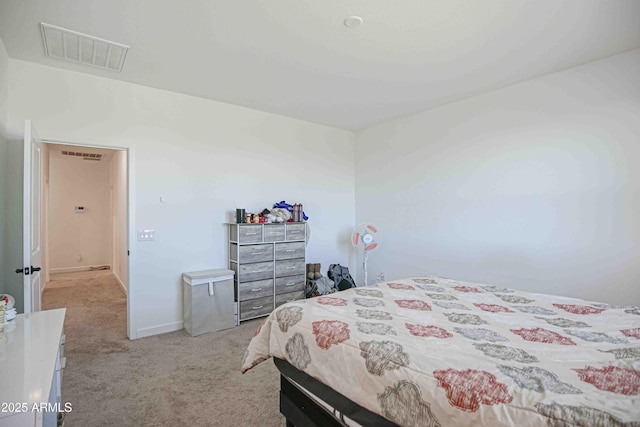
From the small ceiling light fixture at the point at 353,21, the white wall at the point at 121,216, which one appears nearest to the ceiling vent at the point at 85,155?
the white wall at the point at 121,216

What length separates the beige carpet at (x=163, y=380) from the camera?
2.03 metres

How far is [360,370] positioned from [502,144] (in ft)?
10.4

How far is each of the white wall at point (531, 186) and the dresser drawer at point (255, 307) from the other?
73.5 inches

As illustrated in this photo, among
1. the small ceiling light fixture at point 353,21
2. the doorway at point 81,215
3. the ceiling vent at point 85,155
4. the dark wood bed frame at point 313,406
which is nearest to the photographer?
the dark wood bed frame at point 313,406

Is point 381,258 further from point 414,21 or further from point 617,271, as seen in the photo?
point 414,21

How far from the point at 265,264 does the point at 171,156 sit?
1.70m

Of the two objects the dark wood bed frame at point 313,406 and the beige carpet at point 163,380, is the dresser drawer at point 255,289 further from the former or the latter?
the dark wood bed frame at point 313,406

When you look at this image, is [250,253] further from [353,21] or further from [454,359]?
[454,359]

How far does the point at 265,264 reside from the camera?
3939 millimetres

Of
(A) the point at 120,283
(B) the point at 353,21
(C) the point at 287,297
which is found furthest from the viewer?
(A) the point at 120,283

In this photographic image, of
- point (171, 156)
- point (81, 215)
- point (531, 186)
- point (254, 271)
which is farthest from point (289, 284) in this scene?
point (81, 215)

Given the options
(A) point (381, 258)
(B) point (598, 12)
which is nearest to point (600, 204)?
(B) point (598, 12)

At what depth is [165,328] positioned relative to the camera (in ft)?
11.5

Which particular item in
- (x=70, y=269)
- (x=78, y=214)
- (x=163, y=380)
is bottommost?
(x=163, y=380)
